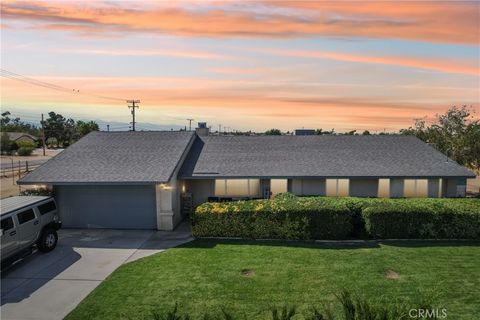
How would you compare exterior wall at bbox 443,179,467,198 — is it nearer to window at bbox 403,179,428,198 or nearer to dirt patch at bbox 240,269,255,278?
window at bbox 403,179,428,198

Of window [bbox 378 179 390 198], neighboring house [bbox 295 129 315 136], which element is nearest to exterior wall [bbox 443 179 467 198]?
window [bbox 378 179 390 198]

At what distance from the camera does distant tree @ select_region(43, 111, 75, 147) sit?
9238cm

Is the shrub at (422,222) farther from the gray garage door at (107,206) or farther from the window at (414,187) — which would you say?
the gray garage door at (107,206)

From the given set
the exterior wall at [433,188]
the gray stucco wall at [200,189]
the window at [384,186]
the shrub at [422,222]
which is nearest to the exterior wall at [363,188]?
the window at [384,186]

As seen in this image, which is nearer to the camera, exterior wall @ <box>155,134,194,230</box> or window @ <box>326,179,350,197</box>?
exterior wall @ <box>155,134,194,230</box>

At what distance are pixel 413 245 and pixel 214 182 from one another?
35.1ft

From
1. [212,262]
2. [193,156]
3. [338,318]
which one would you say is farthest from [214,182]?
[338,318]

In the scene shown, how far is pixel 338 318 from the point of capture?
9.51 metres

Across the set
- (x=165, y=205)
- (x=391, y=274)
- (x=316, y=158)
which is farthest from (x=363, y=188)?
(x=165, y=205)

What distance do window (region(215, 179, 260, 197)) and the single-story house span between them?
0.19ft

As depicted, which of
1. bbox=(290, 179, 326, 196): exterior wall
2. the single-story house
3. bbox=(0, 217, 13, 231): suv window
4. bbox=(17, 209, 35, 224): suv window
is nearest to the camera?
bbox=(0, 217, 13, 231): suv window

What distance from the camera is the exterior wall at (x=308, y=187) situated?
20.2m

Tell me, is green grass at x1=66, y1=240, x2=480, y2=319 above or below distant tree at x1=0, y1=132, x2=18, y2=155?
below

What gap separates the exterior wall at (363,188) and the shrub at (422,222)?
14.3 ft
